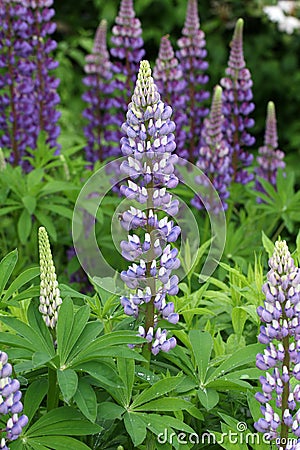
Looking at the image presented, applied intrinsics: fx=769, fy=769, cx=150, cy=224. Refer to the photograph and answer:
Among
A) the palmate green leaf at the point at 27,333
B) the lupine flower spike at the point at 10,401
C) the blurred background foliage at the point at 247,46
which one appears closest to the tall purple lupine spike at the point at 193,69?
the palmate green leaf at the point at 27,333

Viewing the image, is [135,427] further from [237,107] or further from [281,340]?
[237,107]

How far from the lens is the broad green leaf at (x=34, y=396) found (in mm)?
1991

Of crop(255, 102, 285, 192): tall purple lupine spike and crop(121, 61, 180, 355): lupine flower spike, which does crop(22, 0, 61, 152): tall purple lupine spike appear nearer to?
crop(255, 102, 285, 192): tall purple lupine spike

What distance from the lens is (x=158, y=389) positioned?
204 cm

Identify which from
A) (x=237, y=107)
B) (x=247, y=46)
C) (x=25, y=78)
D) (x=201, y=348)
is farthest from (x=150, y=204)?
(x=247, y=46)

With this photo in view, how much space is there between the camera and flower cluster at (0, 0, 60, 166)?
154 inches

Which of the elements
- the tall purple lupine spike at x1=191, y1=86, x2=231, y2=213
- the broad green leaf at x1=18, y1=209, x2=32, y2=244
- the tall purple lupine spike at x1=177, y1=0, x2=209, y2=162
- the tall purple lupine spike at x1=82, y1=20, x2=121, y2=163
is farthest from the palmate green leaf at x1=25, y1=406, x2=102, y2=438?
the tall purple lupine spike at x1=82, y1=20, x2=121, y2=163

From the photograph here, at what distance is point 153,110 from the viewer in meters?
2.03

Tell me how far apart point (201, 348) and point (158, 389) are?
0.77ft

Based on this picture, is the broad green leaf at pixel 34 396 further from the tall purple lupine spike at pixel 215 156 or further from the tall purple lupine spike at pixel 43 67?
the tall purple lupine spike at pixel 43 67

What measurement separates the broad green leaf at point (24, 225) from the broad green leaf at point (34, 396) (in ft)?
3.98

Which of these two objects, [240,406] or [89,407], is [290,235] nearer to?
[240,406]

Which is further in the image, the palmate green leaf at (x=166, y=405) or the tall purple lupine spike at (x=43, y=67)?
the tall purple lupine spike at (x=43, y=67)

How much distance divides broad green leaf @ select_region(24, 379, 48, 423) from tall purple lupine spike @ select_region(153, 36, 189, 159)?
2067mm
